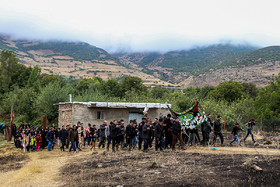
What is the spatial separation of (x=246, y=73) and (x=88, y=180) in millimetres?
65586

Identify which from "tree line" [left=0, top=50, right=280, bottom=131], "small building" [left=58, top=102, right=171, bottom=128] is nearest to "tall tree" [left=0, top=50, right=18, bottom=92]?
"tree line" [left=0, top=50, right=280, bottom=131]

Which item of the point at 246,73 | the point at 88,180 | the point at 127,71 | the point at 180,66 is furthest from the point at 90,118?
the point at 127,71

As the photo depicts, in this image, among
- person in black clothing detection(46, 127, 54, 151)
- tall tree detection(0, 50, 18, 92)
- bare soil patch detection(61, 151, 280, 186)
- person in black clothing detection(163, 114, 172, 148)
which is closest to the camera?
bare soil patch detection(61, 151, 280, 186)

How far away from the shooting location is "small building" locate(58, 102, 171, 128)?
67.2 feet

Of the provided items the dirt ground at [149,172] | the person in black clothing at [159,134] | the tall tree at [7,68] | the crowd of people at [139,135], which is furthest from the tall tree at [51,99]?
the tall tree at [7,68]

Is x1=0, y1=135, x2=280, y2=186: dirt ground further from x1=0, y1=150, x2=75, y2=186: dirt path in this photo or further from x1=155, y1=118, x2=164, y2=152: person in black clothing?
x1=155, y1=118, x2=164, y2=152: person in black clothing

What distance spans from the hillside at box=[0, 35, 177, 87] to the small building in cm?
7731

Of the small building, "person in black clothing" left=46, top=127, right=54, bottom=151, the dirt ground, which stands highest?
the small building

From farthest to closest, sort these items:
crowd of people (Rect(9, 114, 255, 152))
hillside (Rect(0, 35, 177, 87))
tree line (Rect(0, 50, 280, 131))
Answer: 1. hillside (Rect(0, 35, 177, 87))
2. tree line (Rect(0, 50, 280, 131))
3. crowd of people (Rect(9, 114, 255, 152))

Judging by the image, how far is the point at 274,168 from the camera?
8.18 metres

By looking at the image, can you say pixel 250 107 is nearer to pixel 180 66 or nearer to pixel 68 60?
pixel 180 66

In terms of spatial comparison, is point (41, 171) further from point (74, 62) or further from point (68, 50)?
point (68, 50)

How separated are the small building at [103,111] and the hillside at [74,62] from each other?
3044 inches

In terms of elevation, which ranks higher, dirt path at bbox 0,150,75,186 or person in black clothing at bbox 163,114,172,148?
person in black clothing at bbox 163,114,172,148
